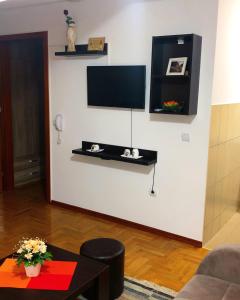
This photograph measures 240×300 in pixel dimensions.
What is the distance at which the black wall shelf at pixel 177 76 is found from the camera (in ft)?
9.98

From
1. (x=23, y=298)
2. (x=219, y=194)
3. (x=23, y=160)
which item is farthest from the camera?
(x=23, y=160)

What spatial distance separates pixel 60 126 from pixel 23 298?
2.58 m

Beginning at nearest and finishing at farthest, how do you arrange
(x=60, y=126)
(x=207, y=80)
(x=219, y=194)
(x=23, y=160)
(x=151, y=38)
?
(x=207, y=80), (x=151, y=38), (x=219, y=194), (x=60, y=126), (x=23, y=160)

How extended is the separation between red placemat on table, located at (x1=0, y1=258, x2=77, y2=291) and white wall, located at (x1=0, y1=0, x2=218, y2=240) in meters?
1.58

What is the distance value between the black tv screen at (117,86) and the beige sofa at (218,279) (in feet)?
5.87

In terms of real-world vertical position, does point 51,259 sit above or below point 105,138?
below

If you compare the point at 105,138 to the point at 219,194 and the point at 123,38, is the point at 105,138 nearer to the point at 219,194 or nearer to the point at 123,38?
the point at 123,38

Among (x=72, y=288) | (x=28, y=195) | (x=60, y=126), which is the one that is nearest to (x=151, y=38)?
(x=60, y=126)

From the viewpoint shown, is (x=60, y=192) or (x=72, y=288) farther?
(x=60, y=192)

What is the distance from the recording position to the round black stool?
242 centimetres

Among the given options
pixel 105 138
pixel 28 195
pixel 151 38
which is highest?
pixel 151 38

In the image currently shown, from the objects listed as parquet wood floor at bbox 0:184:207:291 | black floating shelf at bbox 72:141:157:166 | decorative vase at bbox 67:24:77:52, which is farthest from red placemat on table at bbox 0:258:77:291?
decorative vase at bbox 67:24:77:52

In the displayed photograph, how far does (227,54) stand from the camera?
3.32 meters

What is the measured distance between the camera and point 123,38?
3.52 m
